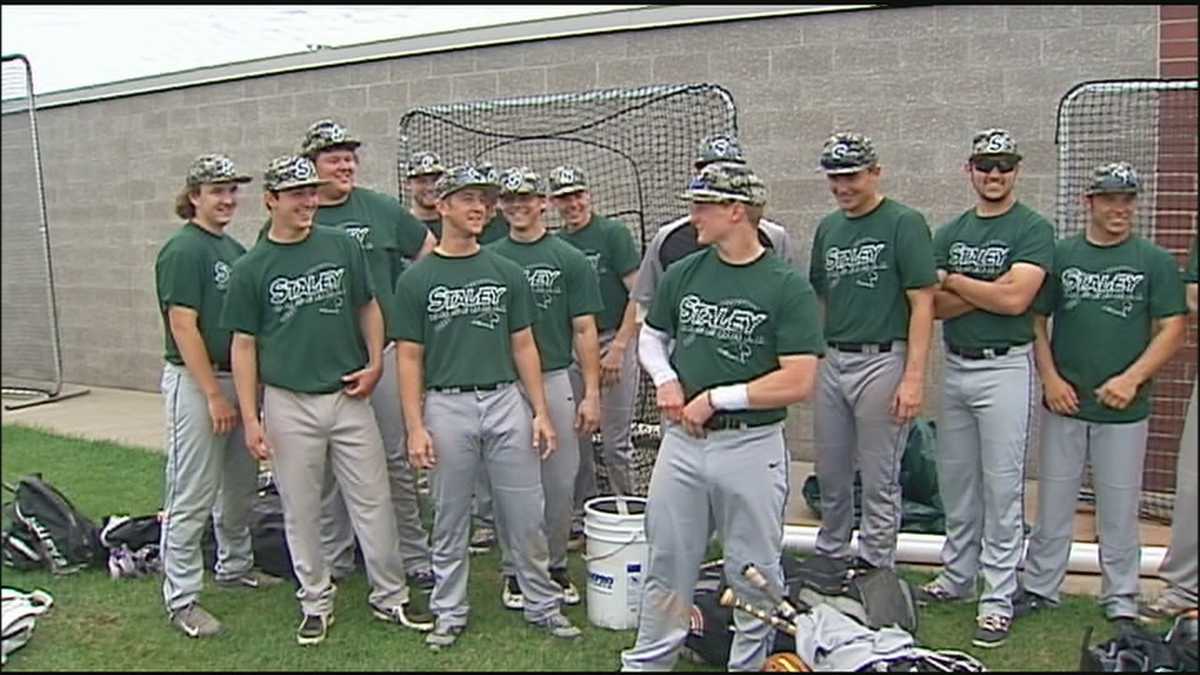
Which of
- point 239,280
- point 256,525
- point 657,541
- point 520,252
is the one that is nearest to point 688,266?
point 657,541

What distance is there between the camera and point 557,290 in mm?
5168

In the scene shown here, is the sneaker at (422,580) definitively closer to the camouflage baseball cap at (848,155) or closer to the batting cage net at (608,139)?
the batting cage net at (608,139)

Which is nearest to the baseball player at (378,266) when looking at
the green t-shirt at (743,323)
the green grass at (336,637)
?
the green grass at (336,637)

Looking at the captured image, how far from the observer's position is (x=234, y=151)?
10406 millimetres

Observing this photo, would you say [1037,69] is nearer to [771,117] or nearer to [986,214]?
[771,117]

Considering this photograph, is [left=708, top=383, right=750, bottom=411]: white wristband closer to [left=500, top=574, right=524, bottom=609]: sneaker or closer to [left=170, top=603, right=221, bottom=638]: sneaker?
[left=500, top=574, right=524, bottom=609]: sneaker

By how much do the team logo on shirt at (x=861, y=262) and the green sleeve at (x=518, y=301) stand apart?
1.24 m

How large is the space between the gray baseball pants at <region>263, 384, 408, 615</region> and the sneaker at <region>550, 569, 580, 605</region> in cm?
68

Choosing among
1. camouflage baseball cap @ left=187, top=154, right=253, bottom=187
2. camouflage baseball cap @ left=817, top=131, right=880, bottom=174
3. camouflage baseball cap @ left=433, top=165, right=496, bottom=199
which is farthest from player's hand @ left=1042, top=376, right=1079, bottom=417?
camouflage baseball cap @ left=187, top=154, right=253, bottom=187

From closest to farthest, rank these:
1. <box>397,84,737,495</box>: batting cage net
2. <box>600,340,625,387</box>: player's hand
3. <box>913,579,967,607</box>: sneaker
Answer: <box>913,579,967,607</box>: sneaker → <box>600,340,625,387</box>: player's hand → <box>397,84,737,495</box>: batting cage net

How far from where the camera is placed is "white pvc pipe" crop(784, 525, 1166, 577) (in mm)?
5246

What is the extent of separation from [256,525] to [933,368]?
3870 mm

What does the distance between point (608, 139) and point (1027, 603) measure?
4329mm

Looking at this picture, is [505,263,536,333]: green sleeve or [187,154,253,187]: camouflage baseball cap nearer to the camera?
[505,263,536,333]: green sleeve
